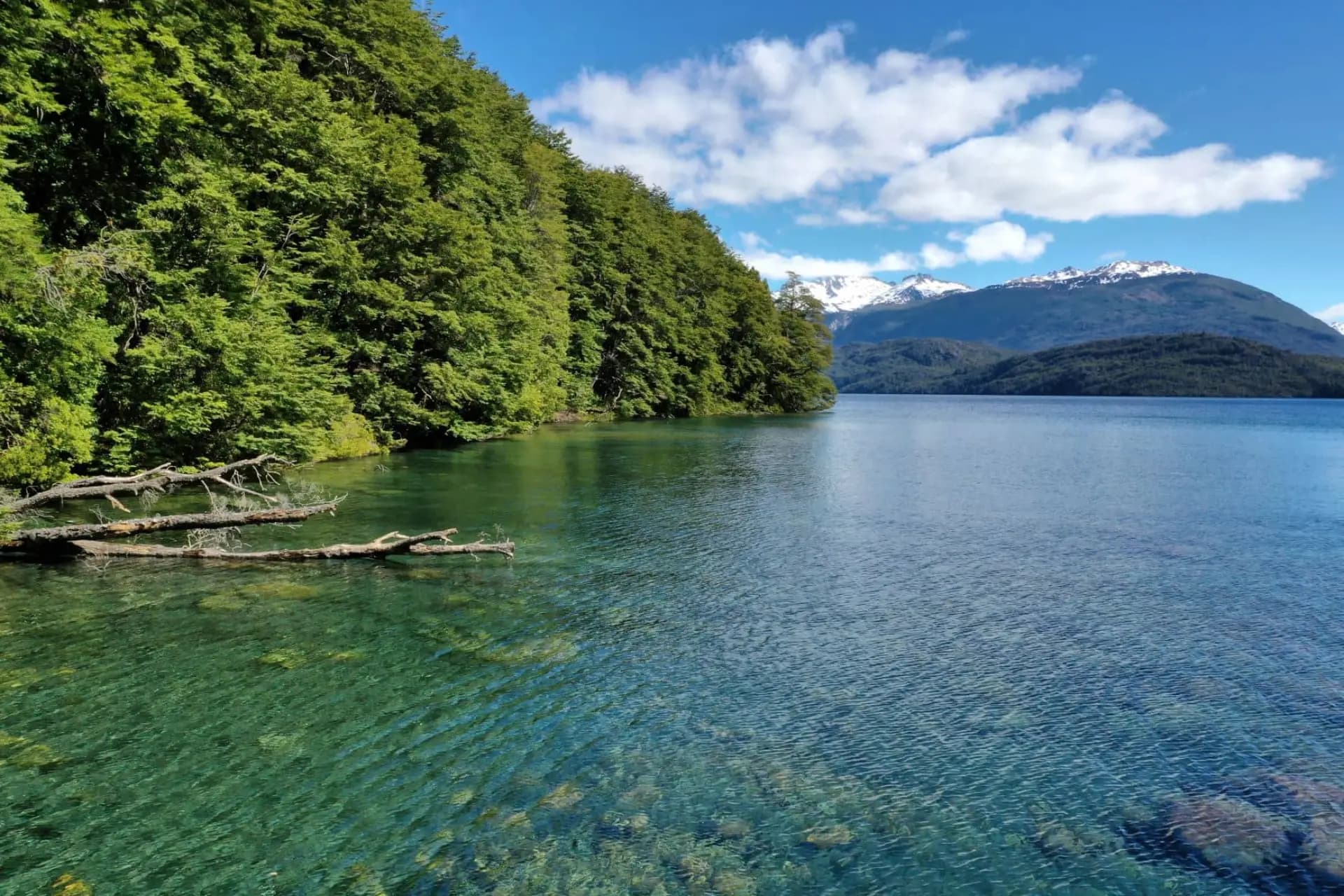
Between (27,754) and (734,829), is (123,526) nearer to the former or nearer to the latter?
(27,754)

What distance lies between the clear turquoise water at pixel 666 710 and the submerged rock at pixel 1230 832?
175mm

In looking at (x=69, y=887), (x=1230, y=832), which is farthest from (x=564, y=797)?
(x=1230, y=832)

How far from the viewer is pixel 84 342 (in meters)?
19.1

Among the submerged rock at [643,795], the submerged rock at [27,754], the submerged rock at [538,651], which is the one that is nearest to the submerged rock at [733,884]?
the submerged rock at [643,795]

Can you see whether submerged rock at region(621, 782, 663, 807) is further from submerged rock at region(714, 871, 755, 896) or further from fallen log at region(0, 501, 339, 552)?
fallen log at region(0, 501, 339, 552)

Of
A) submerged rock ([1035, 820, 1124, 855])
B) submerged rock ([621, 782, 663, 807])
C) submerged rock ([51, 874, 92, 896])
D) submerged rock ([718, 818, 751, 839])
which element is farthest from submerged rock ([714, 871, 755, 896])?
submerged rock ([51, 874, 92, 896])

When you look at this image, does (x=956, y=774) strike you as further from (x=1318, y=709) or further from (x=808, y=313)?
(x=808, y=313)

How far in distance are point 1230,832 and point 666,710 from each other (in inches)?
254

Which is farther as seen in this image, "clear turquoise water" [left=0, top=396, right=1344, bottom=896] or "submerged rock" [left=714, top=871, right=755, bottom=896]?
"clear turquoise water" [left=0, top=396, right=1344, bottom=896]

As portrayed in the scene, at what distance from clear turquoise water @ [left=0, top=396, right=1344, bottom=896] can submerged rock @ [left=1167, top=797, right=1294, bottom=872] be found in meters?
0.17

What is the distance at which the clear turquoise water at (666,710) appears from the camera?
7.13 meters

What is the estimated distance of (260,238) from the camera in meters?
28.4

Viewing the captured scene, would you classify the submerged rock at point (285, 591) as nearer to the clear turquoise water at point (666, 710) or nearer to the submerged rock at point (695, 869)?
the clear turquoise water at point (666, 710)

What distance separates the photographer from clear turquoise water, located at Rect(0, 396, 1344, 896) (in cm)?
713
